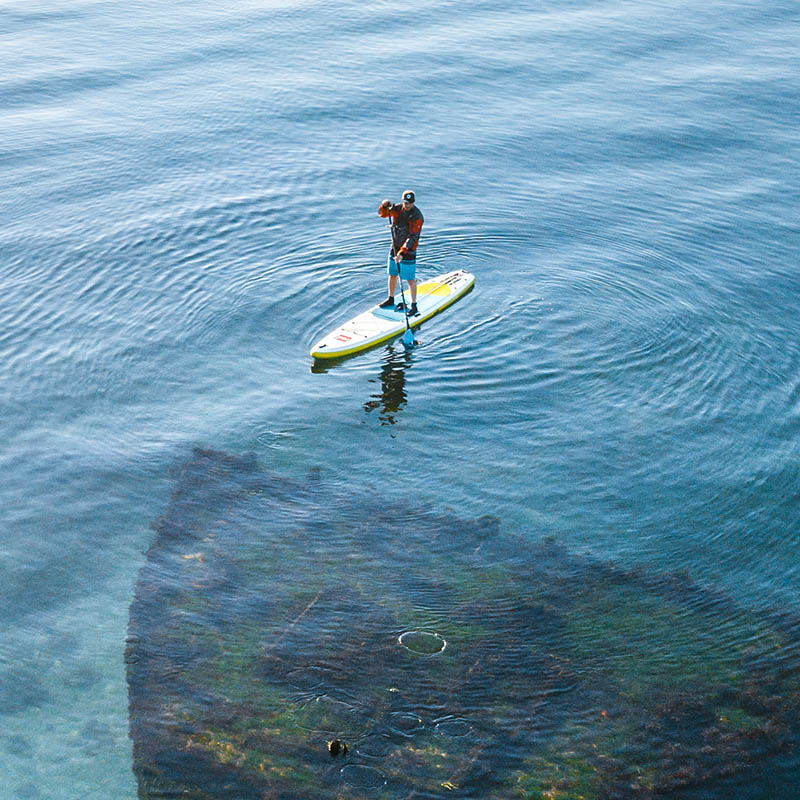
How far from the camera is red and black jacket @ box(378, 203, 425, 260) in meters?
21.5

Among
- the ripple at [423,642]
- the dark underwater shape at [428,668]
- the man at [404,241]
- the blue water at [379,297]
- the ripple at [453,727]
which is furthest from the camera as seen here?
the man at [404,241]

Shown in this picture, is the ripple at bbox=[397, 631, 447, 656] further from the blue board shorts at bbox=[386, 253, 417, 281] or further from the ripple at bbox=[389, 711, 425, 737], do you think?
the blue board shorts at bbox=[386, 253, 417, 281]

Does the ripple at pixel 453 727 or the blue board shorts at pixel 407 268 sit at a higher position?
the blue board shorts at pixel 407 268

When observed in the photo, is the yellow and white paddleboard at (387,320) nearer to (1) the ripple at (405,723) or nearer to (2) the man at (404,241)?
(2) the man at (404,241)

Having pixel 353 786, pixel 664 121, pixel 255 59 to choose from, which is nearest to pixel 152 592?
pixel 353 786

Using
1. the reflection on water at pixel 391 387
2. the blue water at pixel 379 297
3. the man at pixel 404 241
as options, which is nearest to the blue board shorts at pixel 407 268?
the man at pixel 404 241

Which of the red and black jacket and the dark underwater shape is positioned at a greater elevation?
the red and black jacket

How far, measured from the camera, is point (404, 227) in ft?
71.5

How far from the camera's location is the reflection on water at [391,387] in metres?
19.5

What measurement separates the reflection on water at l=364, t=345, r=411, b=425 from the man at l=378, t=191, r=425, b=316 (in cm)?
144

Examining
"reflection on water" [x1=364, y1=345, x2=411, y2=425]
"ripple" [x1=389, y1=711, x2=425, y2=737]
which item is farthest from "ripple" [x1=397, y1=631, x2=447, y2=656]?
"reflection on water" [x1=364, y1=345, x2=411, y2=425]

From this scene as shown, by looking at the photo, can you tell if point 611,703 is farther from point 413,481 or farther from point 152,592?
point 152,592

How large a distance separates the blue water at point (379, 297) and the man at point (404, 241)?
1.09m

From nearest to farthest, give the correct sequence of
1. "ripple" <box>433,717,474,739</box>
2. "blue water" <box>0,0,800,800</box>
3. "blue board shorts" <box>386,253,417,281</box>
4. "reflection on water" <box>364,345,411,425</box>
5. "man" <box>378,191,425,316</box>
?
"ripple" <box>433,717,474,739</box> → "blue water" <box>0,0,800,800</box> → "reflection on water" <box>364,345,411,425</box> → "man" <box>378,191,425,316</box> → "blue board shorts" <box>386,253,417,281</box>
